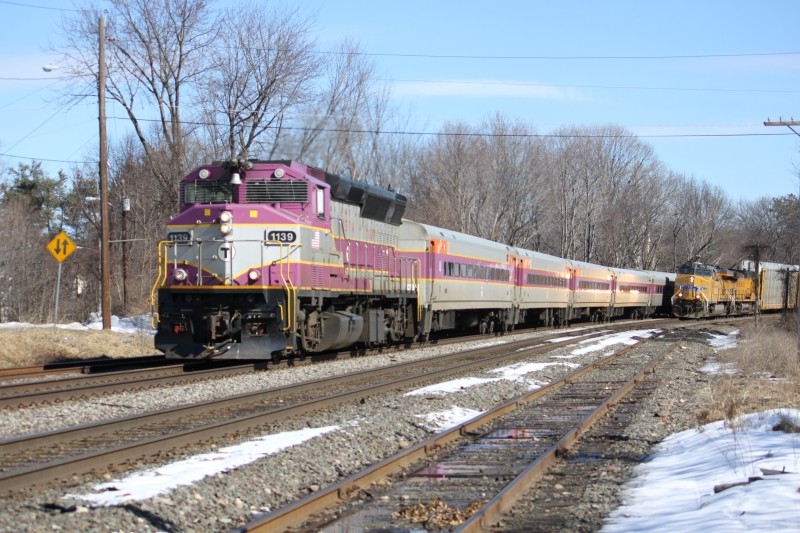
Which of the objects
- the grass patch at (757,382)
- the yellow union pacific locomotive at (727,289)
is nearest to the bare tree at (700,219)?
the yellow union pacific locomotive at (727,289)

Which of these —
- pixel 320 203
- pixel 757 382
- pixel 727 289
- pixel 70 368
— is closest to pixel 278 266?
A: pixel 320 203

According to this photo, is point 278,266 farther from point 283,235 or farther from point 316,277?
point 316,277

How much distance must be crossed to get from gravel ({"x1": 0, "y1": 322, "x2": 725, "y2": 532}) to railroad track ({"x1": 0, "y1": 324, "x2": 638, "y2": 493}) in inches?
9.5

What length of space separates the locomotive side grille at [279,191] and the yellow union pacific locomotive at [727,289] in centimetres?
3464

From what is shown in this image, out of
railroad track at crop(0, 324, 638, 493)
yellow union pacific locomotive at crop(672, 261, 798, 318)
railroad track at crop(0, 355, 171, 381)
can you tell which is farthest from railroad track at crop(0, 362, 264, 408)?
yellow union pacific locomotive at crop(672, 261, 798, 318)

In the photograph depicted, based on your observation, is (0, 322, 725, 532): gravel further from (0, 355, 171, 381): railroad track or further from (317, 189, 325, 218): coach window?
(0, 355, 171, 381): railroad track

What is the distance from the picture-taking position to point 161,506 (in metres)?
6.18

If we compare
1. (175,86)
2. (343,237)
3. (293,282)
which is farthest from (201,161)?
(293,282)

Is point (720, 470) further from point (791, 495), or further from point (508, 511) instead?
point (508, 511)

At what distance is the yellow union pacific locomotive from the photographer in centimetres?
4997

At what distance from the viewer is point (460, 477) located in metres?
7.89

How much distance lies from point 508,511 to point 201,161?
1302 inches

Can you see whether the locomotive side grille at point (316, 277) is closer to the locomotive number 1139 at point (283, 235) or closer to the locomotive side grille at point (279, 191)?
the locomotive number 1139 at point (283, 235)

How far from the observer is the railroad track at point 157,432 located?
24.1 feet
